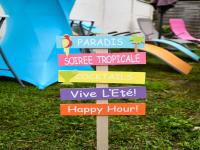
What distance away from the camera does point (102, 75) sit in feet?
10.4

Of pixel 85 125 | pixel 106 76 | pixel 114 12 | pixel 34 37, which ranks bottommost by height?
pixel 114 12

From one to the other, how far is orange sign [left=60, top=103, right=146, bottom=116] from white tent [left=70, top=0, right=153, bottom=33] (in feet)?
33.6

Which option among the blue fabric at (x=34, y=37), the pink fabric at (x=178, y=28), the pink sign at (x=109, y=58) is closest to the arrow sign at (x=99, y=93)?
the pink sign at (x=109, y=58)

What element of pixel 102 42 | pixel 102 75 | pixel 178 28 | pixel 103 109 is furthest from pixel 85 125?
pixel 178 28

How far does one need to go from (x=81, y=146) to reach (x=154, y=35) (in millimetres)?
10567

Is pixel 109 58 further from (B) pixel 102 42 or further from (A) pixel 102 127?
(A) pixel 102 127

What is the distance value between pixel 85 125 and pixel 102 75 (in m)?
1.28

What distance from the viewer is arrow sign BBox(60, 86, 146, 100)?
3191 mm

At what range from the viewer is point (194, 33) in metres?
18.0

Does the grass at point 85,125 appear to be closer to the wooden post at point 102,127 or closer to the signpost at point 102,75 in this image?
the wooden post at point 102,127

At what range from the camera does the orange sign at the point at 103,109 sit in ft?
10.6

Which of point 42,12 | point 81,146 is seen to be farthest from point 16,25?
point 81,146

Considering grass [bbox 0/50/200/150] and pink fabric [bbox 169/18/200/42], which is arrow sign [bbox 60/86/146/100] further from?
pink fabric [bbox 169/18/200/42]

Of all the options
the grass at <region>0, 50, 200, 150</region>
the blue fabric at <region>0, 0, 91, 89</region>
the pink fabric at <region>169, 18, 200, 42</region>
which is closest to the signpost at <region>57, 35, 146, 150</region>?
the grass at <region>0, 50, 200, 150</region>
